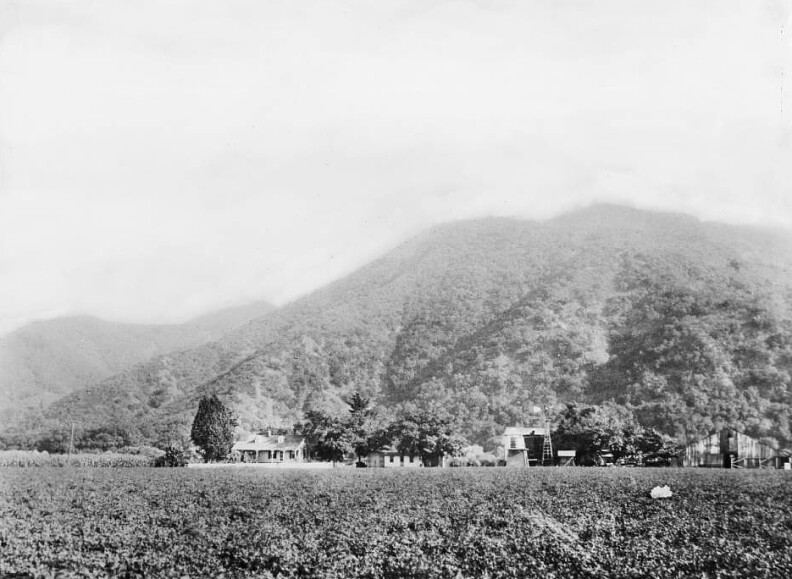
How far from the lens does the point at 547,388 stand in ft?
367

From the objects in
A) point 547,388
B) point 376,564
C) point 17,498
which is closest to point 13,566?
point 376,564

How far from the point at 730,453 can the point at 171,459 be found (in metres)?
63.8

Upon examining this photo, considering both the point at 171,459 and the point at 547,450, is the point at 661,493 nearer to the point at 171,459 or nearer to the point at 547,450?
the point at 547,450

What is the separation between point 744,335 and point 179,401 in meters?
91.2

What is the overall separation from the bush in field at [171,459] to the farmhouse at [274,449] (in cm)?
1749

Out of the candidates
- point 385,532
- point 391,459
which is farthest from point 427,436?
point 385,532

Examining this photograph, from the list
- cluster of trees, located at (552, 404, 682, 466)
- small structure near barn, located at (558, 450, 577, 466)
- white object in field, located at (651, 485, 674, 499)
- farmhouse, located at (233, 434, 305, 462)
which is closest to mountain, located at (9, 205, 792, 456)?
cluster of trees, located at (552, 404, 682, 466)

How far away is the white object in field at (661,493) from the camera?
40.3 m

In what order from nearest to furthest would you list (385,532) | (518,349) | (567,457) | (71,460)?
(385,532), (71,460), (567,457), (518,349)

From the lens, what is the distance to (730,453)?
8506cm

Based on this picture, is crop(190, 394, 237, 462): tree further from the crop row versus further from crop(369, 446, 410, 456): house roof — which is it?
crop(369, 446, 410, 456): house roof

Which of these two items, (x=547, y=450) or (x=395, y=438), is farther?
(x=547, y=450)

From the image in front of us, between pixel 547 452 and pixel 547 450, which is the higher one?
pixel 547 450

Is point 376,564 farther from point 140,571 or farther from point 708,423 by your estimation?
point 708,423
